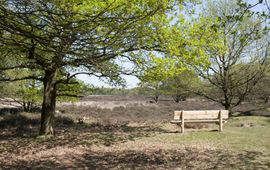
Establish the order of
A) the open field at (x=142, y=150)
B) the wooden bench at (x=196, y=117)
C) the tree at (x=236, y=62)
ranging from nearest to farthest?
the open field at (x=142, y=150), the wooden bench at (x=196, y=117), the tree at (x=236, y=62)

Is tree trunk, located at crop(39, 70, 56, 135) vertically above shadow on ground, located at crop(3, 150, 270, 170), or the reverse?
tree trunk, located at crop(39, 70, 56, 135)

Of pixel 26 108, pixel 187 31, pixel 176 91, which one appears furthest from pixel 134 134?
pixel 26 108

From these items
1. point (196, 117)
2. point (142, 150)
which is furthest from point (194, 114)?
point (142, 150)

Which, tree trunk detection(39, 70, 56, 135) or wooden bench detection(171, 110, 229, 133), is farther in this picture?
wooden bench detection(171, 110, 229, 133)

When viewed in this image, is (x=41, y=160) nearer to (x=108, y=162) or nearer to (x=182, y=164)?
(x=108, y=162)

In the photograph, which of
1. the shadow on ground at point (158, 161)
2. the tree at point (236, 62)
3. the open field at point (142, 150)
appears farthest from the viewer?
the tree at point (236, 62)

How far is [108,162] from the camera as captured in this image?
9648 mm

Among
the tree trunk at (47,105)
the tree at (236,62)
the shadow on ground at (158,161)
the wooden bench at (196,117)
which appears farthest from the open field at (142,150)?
the tree at (236,62)

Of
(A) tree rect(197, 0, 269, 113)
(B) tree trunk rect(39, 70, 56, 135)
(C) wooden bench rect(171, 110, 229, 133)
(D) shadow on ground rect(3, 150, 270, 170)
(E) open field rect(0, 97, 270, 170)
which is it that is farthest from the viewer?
(A) tree rect(197, 0, 269, 113)

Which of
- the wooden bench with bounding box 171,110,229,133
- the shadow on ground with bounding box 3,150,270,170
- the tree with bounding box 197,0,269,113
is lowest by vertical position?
the shadow on ground with bounding box 3,150,270,170

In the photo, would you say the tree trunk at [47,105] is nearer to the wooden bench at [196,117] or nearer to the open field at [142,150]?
the open field at [142,150]

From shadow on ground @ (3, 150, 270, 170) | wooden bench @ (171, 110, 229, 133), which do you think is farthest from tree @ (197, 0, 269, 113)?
shadow on ground @ (3, 150, 270, 170)

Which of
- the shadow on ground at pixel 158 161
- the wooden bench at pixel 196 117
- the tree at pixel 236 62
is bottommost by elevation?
the shadow on ground at pixel 158 161

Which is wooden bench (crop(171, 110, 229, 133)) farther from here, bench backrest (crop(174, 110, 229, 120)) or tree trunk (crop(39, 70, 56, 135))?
tree trunk (crop(39, 70, 56, 135))
